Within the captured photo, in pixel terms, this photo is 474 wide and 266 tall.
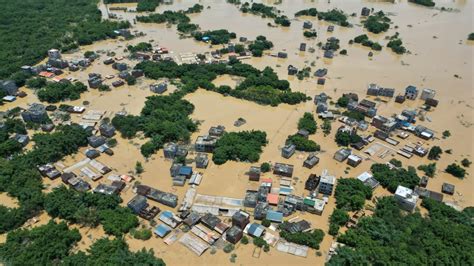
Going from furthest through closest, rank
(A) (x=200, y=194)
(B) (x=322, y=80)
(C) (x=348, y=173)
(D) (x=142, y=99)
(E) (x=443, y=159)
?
(B) (x=322, y=80) → (D) (x=142, y=99) → (E) (x=443, y=159) → (C) (x=348, y=173) → (A) (x=200, y=194)

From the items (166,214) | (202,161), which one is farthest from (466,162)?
(166,214)

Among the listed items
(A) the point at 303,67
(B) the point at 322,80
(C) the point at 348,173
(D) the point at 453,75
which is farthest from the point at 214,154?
(D) the point at 453,75

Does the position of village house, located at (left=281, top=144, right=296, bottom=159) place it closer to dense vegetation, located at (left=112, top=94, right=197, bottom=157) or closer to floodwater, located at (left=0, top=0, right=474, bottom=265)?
floodwater, located at (left=0, top=0, right=474, bottom=265)

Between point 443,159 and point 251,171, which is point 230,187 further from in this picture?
point 443,159

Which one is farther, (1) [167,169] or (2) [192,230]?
Answer: (1) [167,169]

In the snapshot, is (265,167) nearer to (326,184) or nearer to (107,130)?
(326,184)

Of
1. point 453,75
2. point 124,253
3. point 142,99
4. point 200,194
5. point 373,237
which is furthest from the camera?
point 453,75

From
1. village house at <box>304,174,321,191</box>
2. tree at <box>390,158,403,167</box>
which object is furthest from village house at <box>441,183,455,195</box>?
village house at <box>304,174,321,191</box>
